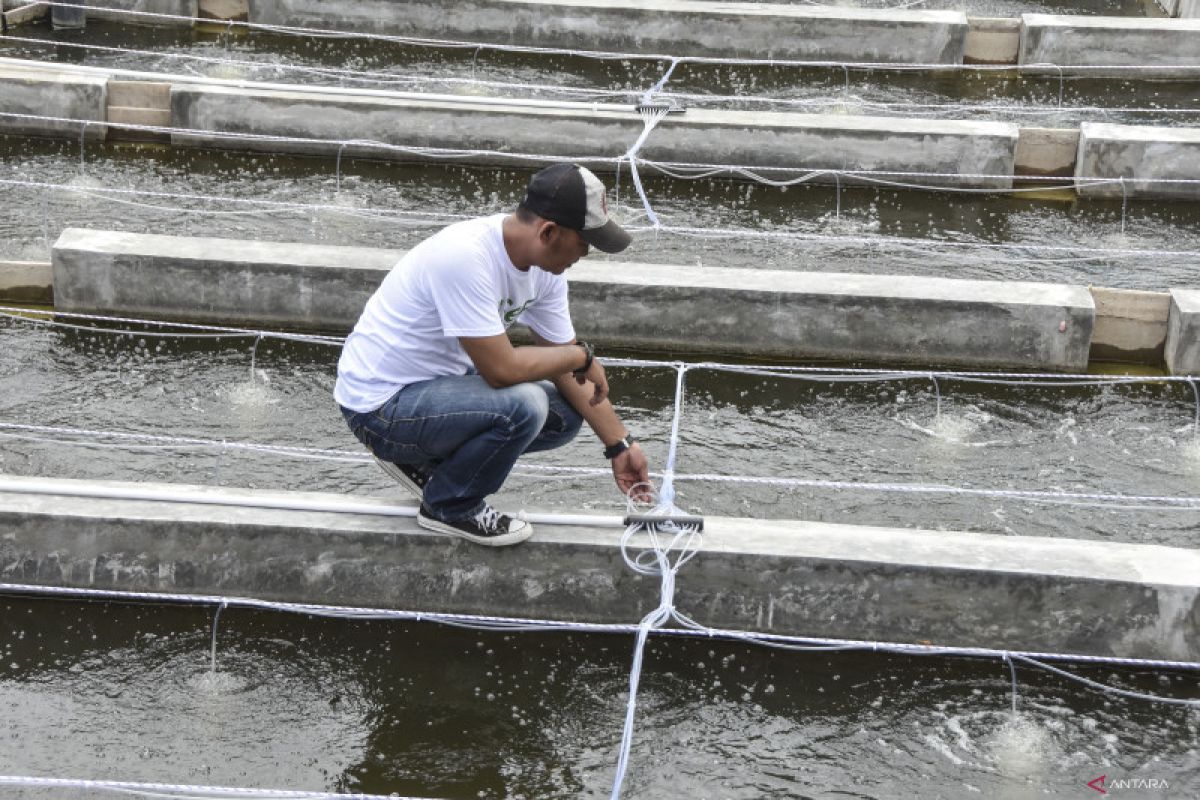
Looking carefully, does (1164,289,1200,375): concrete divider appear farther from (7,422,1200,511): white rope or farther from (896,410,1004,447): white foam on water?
(7,422,1200,511): white rope

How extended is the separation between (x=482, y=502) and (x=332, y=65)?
882 centimetres

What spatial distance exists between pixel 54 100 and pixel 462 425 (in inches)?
293

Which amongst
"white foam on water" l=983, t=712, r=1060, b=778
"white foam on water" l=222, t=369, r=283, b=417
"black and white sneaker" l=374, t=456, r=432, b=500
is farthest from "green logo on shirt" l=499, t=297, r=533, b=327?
"white foam on water" l=222, t=369, r=283, b=417

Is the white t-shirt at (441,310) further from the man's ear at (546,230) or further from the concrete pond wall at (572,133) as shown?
the concrete pond wall at (572,133)

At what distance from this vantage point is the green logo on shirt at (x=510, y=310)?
4.84 metres

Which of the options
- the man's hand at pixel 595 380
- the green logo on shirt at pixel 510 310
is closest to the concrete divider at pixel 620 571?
the man's hand at pixel 595 380

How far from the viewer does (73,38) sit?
13.4 m

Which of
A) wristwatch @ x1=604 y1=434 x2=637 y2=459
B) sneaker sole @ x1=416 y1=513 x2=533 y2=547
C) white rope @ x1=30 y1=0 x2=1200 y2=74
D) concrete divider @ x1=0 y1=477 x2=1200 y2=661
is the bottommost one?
concrete divider @ x1=0 y1=477 x2=1200 y2=661

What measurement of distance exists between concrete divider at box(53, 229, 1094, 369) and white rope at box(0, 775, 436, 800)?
155 inches

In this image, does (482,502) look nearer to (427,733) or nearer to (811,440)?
(427,733)

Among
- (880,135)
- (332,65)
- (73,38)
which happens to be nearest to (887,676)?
(880,135)

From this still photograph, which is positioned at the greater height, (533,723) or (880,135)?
(880,135)

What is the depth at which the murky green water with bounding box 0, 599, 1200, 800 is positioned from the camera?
189 inches

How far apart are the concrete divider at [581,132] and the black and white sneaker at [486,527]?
19.3ft
